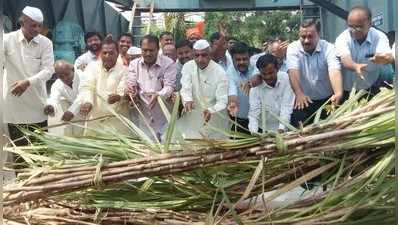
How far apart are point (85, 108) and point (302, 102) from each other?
622 mm

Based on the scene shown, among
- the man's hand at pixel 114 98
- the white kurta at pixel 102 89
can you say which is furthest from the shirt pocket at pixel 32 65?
the man's hand at pixel 114 98

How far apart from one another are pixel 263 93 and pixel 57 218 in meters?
0.68

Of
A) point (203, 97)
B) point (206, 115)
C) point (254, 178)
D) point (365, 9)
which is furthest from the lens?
point (203, 97)

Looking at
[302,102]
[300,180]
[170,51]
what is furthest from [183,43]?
[300,180]

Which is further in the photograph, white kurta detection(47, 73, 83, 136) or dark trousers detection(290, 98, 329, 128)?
white kurta detection(47, 73, 83, 136)

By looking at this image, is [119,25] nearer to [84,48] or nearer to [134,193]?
[84,48]

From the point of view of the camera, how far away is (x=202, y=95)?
5.30 ft

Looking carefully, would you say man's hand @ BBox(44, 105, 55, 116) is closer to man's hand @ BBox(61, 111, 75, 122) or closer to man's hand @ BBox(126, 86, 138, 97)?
man's hand @ BBox(61, 111, 75, 122)

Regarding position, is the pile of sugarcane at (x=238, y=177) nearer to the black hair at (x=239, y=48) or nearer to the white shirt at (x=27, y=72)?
the black hair at (x=239, y=48)

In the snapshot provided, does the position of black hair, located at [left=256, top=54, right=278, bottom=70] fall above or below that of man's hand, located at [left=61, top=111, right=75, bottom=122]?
above

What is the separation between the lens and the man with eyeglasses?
1543 millimetres

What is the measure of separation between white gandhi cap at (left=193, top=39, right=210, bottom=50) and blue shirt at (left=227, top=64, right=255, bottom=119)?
0.12m

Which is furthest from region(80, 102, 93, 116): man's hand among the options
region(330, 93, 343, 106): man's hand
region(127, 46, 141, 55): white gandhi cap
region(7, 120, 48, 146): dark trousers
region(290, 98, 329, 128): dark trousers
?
region(330, 93, 343, 106): man's hand

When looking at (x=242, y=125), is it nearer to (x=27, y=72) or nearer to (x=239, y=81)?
(x=239, y=81)
